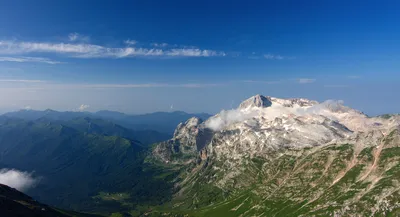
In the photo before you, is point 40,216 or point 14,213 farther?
point 40,216

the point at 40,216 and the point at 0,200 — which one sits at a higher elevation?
the point at 0,200
